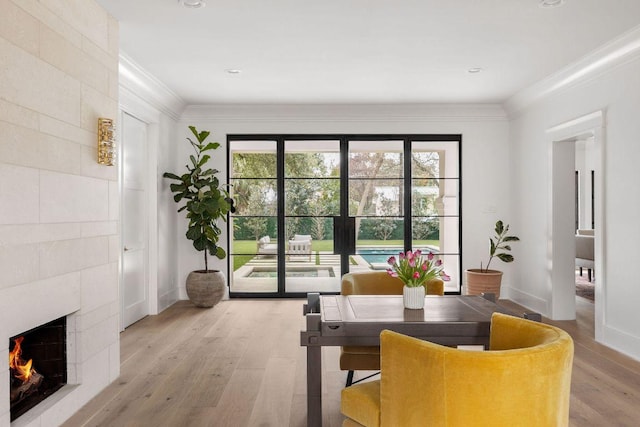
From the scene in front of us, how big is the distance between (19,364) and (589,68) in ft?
16.9

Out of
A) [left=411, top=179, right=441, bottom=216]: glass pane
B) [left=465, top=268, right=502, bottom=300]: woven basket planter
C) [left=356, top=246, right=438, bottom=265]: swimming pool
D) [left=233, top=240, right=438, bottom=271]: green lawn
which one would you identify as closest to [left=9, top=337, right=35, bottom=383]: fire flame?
[left=233, top=240, right=438, bottom=271]: green lawn

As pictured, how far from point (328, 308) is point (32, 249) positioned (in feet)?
5.25

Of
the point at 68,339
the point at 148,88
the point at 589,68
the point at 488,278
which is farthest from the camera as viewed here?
the point at 488,278

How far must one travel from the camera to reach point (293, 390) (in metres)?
3.36

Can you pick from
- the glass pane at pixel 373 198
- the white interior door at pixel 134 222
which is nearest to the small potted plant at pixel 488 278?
the glass pane at pixel 373 198

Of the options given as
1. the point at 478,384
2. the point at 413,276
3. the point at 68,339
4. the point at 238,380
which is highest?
the point at 413,276

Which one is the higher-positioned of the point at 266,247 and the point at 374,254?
the point at 266,247

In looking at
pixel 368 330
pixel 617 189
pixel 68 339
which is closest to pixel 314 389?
pixel 368 330

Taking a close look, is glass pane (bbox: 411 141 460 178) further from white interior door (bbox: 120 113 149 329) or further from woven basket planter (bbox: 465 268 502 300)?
white interior door (bbox: 120 113 149 329)

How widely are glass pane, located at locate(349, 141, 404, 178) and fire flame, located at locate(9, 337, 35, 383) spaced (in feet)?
15.8

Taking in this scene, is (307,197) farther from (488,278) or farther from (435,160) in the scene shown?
(488,278)

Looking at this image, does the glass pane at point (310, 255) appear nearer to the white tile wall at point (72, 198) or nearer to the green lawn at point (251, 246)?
the green lawn at point (251, 246)

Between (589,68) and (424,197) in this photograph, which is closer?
(589,68)

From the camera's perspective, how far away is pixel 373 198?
6.90 m
